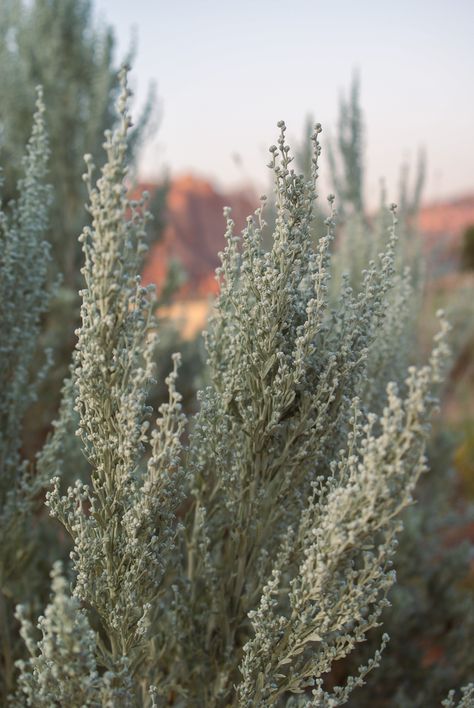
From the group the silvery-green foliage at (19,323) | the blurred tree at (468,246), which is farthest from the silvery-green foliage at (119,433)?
the blurred tree at (468,246)

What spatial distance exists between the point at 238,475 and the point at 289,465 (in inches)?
6.2

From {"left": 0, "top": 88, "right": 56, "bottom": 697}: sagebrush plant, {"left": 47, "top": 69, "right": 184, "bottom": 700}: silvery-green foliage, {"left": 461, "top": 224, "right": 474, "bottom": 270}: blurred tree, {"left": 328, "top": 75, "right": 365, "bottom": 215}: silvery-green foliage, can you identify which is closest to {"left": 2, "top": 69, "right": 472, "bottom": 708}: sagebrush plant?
{"left": 47, "top": 69, "right": 184, "bottom": 700}: silvery-green foliage

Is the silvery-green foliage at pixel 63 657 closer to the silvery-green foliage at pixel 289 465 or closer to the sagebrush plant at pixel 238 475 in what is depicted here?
the sagebrush plant at pixel 238 475

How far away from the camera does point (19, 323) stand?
8.46 feet

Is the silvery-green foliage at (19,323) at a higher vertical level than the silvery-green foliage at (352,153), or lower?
lower

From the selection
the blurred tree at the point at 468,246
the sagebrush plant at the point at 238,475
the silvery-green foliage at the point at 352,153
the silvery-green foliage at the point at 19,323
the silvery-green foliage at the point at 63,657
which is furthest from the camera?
the blurred tree at the point at 468,246

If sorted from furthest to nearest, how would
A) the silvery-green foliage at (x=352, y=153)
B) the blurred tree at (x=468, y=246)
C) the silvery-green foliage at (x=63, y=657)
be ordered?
the blurred tree at (x=468, y=246)
the silvery-green foliage at (x=352, y=153)
the silvery-green foliage at (x=63, y=657)

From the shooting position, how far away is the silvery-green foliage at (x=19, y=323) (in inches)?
97.8

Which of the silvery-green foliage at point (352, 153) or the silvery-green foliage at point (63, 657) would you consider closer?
the silvery-green foliage at point (63, 657)

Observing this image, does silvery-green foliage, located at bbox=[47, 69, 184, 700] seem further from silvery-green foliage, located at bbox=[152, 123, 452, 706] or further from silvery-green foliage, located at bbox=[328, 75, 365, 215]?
silvery-green foliage, located at bbox=[328, 75, 365, 215]

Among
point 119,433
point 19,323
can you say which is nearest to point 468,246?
point 19,323

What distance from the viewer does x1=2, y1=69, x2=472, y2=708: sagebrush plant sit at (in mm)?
1521

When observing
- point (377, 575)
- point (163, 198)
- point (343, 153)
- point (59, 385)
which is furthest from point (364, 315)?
point (163, 198)

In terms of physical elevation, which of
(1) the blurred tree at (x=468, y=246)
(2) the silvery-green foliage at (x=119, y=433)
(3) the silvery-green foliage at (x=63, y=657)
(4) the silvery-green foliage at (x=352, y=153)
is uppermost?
(1) the blurred tree at (x=468, y=246)
